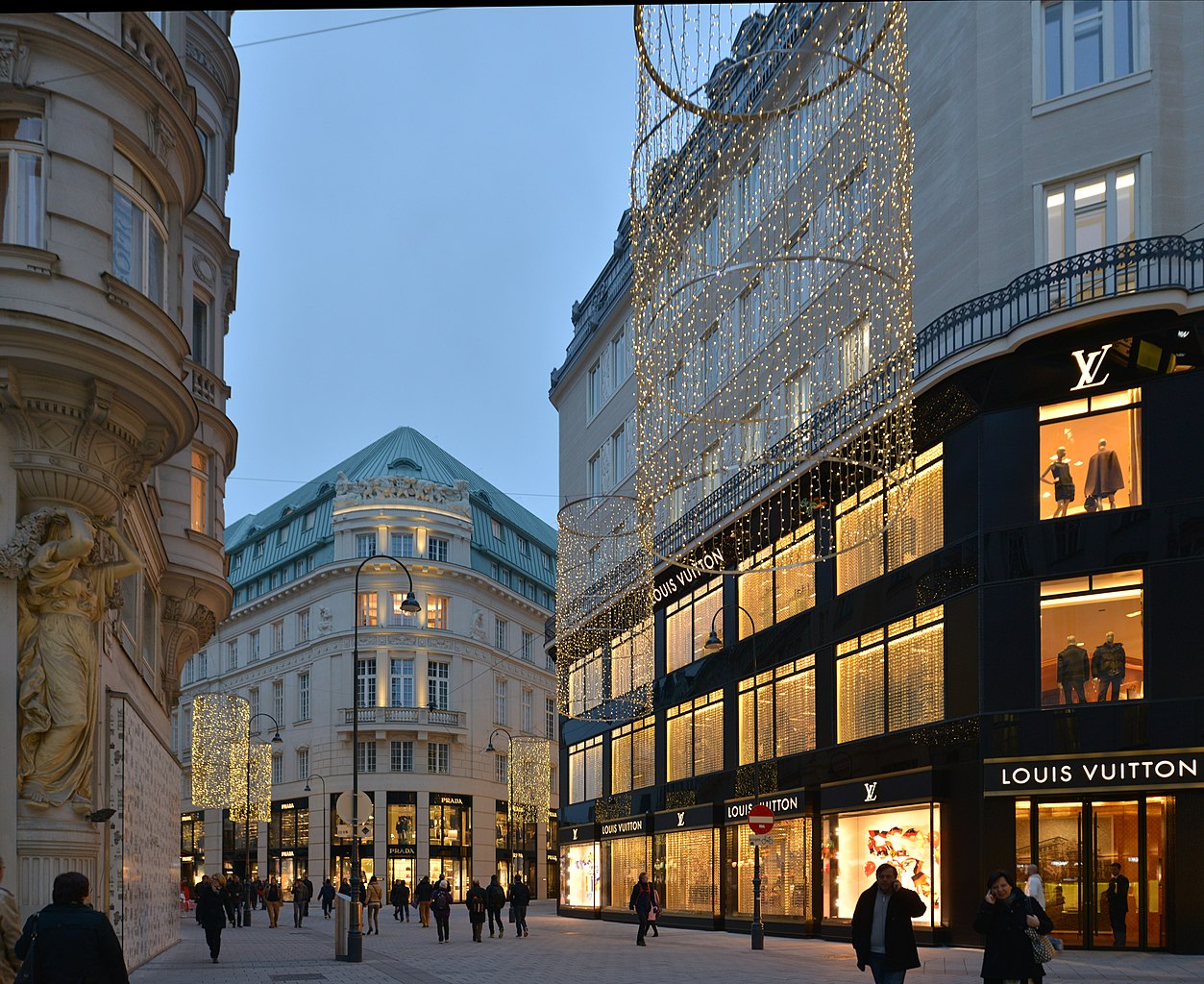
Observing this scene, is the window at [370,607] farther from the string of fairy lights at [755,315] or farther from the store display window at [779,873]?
the store display window at [779,873]

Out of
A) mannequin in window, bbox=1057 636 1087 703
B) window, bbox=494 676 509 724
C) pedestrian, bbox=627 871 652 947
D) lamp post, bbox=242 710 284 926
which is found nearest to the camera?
mannequin in window, bbox=1057 636 1087 703

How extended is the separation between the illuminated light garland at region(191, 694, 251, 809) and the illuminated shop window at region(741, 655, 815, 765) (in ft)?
67.9

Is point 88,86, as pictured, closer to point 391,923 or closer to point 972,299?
point 972,299

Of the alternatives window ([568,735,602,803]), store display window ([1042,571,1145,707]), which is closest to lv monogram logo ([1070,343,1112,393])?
store display window ([1042,571,1145,707])

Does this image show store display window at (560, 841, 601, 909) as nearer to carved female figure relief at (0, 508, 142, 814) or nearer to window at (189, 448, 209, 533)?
window at (189, 448, 209, 533)

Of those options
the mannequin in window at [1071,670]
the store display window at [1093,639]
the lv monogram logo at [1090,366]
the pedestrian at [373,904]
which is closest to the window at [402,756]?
the pedestrian at [373,904]

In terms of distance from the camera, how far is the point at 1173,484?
27.8 metres

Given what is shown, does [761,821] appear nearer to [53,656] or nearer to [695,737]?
[695,737]

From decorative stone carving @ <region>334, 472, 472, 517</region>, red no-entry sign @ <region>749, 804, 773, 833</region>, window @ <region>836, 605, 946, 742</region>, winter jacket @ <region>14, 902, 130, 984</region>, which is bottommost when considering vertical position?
red no-entry sign @ <region>749, 804, 773, 833</region>

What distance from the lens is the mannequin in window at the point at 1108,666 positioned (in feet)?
92.9

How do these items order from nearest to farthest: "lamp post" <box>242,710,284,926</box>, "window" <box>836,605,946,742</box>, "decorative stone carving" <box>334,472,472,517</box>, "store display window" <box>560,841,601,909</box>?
"window" <box>836,605,946,742</box>, "lamp post" <box>242,710,284,926</box>, "store display window" <box>560,841,601,909</box>, "decorative stone carving" <box>334,472,472,517</box>

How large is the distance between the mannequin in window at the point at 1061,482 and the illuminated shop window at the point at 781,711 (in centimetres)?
983

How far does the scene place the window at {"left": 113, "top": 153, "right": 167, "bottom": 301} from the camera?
2027cm

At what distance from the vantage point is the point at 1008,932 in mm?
13227
